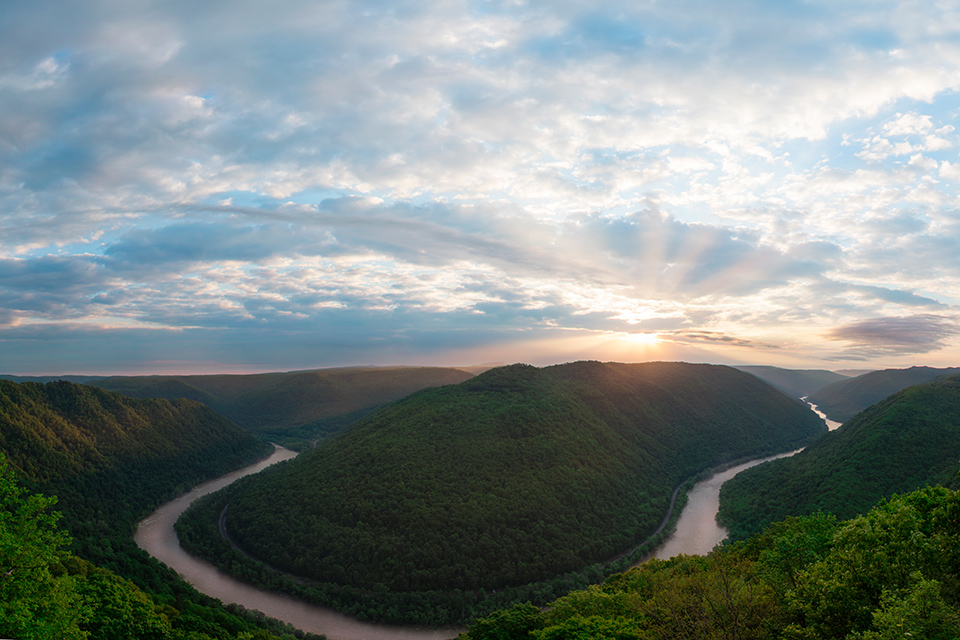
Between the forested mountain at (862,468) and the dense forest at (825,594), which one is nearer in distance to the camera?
the dense forest at (825,594)

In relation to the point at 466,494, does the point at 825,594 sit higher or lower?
higher

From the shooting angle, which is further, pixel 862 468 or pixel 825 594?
pixel 862 468

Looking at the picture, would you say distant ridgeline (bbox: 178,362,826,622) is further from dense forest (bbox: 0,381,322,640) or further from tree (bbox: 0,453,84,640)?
tree (bbox: 0,453,84,640)

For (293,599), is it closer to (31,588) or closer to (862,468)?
(31,588)

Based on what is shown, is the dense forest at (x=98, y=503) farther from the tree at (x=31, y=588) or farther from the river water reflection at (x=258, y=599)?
the river water reflection at (x=258, y=599)

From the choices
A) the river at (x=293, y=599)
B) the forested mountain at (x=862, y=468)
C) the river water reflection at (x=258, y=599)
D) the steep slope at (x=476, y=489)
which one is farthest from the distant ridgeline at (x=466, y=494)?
the forested mountain at (x=862, y=468)

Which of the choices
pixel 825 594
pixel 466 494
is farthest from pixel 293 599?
pixel 825 594

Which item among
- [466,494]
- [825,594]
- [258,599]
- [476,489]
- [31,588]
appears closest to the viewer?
[825,594]
